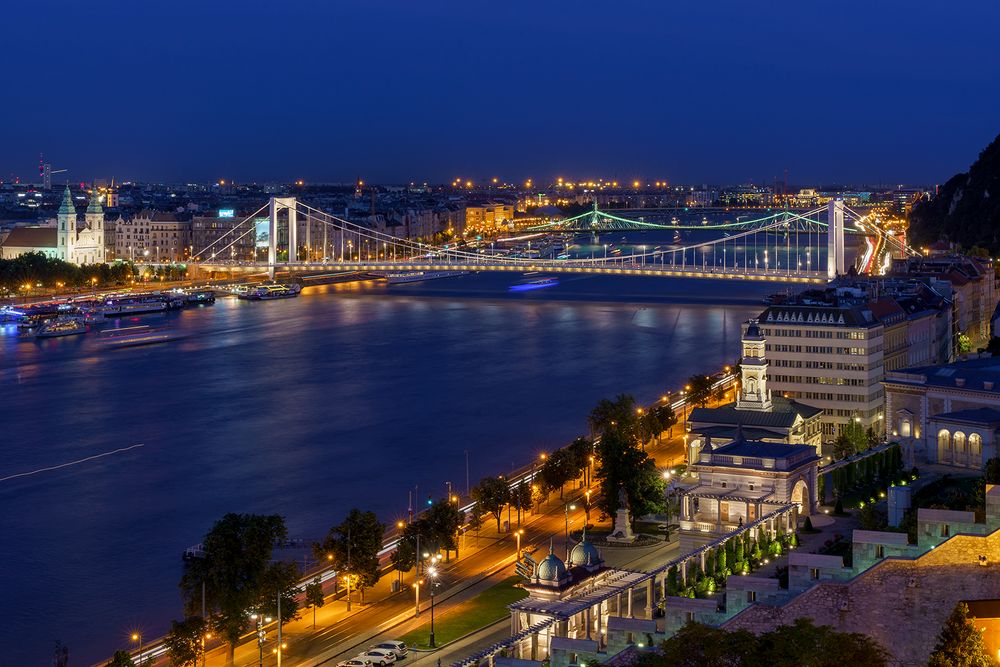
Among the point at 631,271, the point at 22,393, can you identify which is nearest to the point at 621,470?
the point at 22,393

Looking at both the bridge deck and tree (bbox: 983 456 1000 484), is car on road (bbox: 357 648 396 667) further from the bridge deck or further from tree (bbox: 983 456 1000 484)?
the bridge deck

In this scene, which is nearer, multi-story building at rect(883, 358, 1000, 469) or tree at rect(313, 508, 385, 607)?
tree at rect(313, 508, 385, 607)

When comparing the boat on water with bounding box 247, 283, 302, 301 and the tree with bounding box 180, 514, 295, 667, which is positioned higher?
the boat on water with bounding box 247, 283, 302, 301

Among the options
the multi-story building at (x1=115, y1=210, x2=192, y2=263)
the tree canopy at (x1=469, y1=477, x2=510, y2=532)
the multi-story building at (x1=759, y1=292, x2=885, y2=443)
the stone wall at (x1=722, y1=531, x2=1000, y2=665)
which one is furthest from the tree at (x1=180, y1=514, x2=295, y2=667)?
the multi-story building at (x1=115, y1=210, x2=192, y2=263)

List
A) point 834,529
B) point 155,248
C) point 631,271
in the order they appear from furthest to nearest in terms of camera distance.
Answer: point 155,248 → point 631,271 → point 834,529

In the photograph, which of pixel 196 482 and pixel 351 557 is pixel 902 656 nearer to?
pixel 351 557
